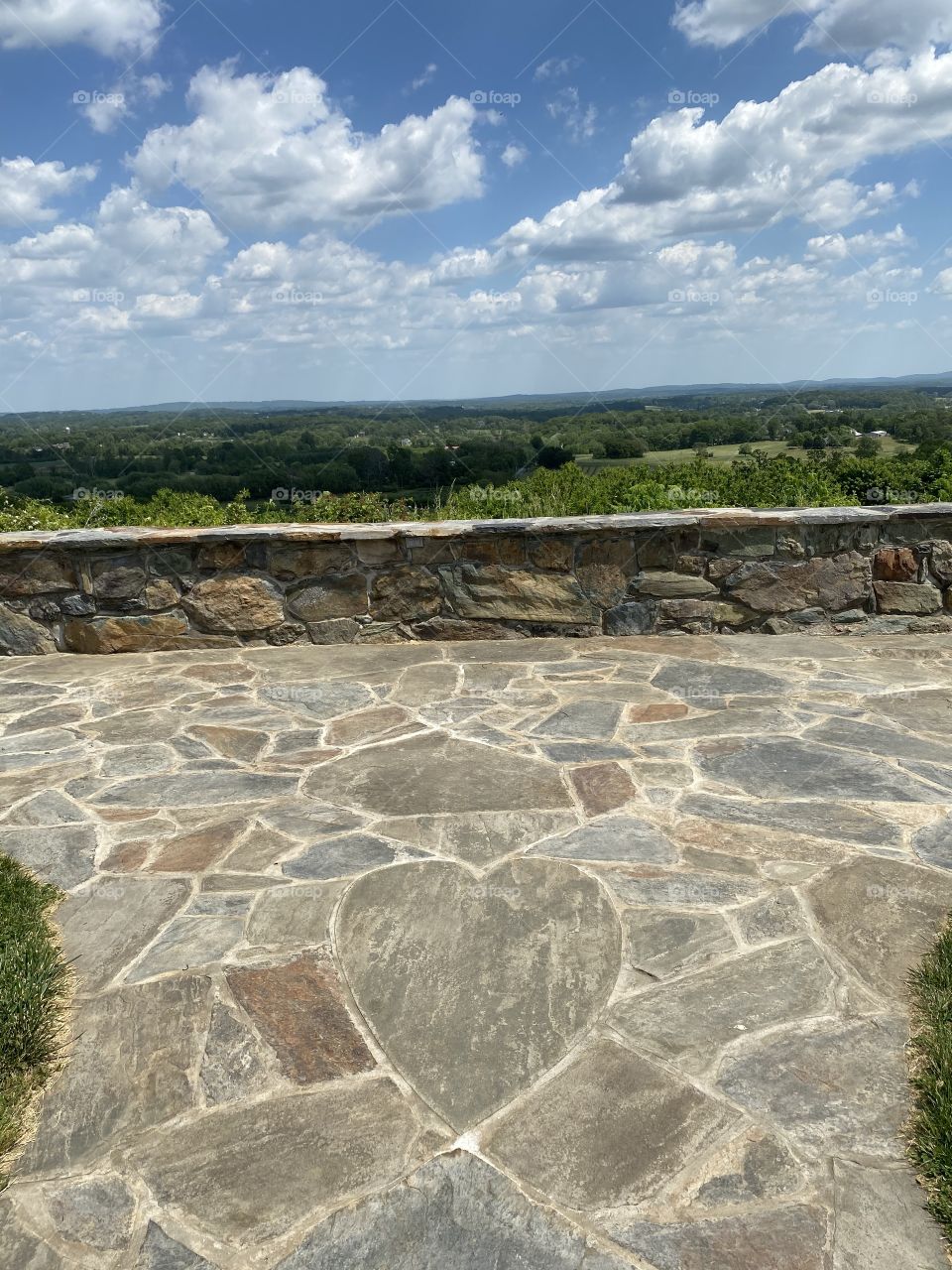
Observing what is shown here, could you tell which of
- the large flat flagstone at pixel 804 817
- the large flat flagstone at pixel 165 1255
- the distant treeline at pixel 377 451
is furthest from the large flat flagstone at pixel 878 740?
the distant treeline at pixel 377 451

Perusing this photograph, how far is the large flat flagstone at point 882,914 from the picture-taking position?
215 cm

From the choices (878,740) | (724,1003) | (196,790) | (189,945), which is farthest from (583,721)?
(189,945)

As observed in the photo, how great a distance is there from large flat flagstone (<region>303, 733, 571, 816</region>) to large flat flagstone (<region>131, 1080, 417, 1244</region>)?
129cm

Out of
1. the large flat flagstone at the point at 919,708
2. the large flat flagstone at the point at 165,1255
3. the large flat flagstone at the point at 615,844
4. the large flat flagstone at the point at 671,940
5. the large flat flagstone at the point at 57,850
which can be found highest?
the large flat flagstone at the point at 57,850

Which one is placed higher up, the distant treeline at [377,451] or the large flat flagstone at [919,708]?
the distant treeline at [377,451]

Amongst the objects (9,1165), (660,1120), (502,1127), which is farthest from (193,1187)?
(660,1120)

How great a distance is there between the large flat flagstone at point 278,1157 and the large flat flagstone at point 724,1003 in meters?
0.56

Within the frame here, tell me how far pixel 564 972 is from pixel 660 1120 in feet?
1.51

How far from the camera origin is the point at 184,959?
2.22 meters

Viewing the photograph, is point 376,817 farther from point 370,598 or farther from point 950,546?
point 950,546

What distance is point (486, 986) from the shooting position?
2.11 m

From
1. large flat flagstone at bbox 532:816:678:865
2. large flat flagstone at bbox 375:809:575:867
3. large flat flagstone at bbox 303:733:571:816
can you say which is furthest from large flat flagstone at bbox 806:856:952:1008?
large flat flagstone at bbox 303:733:571:816

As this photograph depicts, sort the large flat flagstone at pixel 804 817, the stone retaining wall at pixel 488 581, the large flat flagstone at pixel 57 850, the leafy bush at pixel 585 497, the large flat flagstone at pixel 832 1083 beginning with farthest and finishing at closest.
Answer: the leafy bush at pixel 585 497 → the stone retaining wall at pixel 488 581 → the large flat flagstone at pixel 804 817 → the large flat flagstone at pixel 57 850 → the large flat flagstone at pixel 832 1083

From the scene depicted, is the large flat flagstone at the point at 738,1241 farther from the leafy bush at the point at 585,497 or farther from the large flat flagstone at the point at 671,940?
the leafy bush at the point at 585,497
